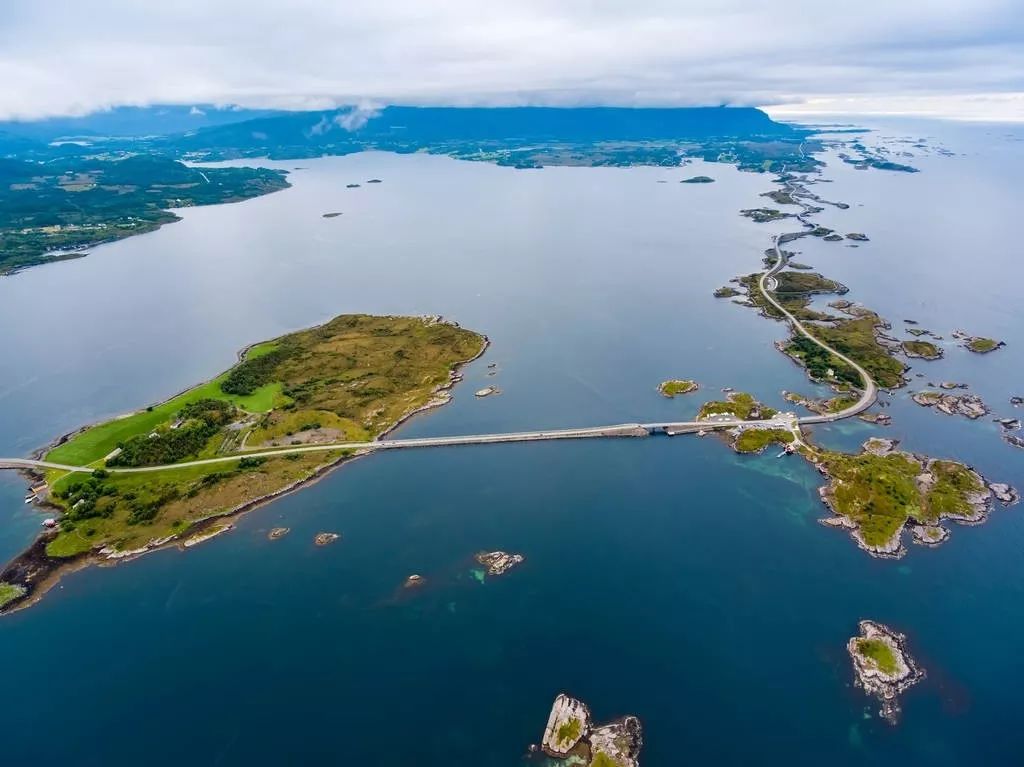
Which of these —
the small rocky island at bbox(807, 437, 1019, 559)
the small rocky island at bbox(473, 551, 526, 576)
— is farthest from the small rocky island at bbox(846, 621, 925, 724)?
the small rocky island at bbox(473, 551, 526, 576)

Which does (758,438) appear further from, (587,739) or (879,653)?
(587,739)

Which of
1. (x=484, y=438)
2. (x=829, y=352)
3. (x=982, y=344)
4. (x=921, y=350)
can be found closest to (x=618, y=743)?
(x=484, y=438)

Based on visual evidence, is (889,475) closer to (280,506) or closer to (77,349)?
(280,506)

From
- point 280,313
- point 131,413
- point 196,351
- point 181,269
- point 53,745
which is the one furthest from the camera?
point 181,269

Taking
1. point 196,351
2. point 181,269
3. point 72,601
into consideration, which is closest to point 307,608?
point 72,601

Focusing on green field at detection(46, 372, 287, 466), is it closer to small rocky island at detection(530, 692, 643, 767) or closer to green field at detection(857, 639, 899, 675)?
small rocky island at detection(530, 692, 643, 767)

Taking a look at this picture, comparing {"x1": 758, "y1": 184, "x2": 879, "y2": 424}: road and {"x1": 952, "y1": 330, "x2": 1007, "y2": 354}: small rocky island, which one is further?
{"x1": 952, "y1": 330, "x2": 1007, "y2": 354}: small rocky island
